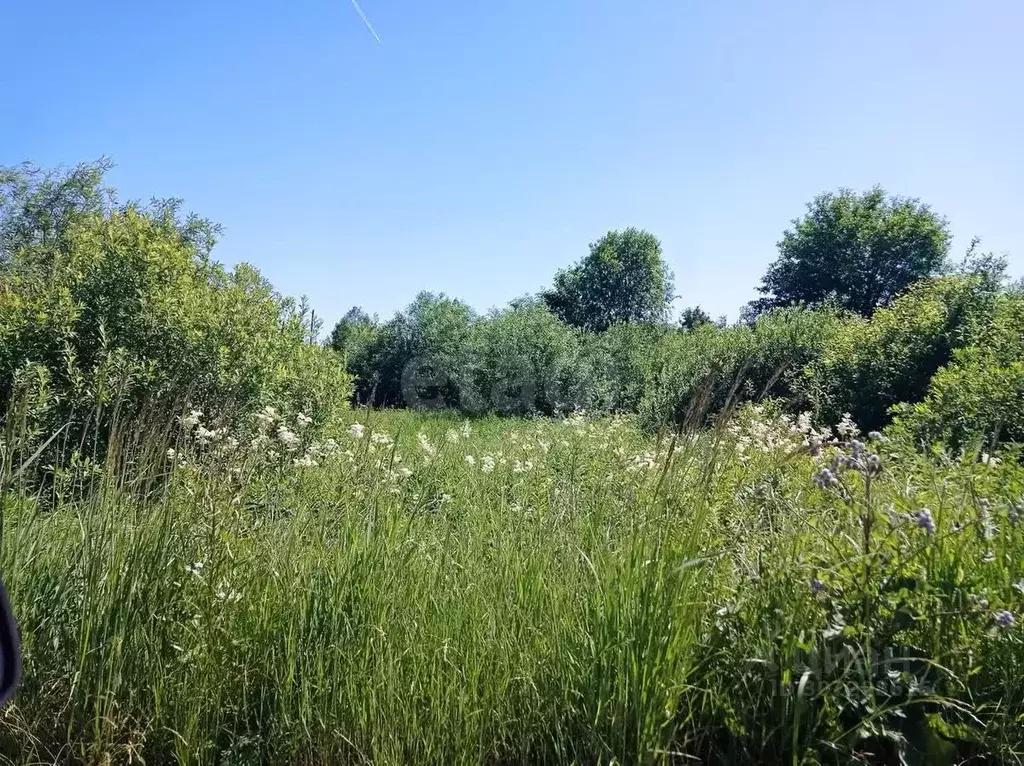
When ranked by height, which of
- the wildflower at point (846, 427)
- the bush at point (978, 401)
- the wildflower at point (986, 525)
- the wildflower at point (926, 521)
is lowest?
the wildflower at point (986, 525)

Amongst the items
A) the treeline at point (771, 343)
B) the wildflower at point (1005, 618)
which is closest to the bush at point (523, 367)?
the treeline at point (771, 343)

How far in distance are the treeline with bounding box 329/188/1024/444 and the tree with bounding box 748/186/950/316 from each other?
0.31ft

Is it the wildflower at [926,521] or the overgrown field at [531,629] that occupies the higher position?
the wildflower at [926,521]

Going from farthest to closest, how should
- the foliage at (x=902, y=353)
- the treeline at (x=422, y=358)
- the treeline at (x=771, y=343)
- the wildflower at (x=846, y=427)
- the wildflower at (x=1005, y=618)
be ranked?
the foliage at (x=902, y=353) < the treeline at (x=771, y=343) < the treeline at (x=422, y=358) < the wildflower at (x=846, y=427) < the wildflower at (x=1005, y=618)

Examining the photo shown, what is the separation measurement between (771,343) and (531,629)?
1322cm

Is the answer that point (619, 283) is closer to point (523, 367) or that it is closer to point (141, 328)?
point (523, 367)

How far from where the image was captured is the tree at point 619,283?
4291 centimetres

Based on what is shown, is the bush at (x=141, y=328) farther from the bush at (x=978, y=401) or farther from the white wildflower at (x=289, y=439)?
the bush at (x=978, y=401)

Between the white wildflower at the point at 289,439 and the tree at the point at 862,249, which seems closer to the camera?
the white wildflower at the point at 289,439

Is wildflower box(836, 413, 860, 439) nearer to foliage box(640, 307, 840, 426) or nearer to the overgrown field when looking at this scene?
the overgrown field

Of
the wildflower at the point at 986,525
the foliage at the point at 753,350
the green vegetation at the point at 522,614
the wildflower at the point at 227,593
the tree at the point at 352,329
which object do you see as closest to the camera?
the green vegetation at the point at 522,614

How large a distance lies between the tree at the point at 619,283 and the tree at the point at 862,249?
24.2ft

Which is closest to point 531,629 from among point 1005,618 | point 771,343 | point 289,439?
point 1005,618

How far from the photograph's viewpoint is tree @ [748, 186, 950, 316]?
37250 mm
